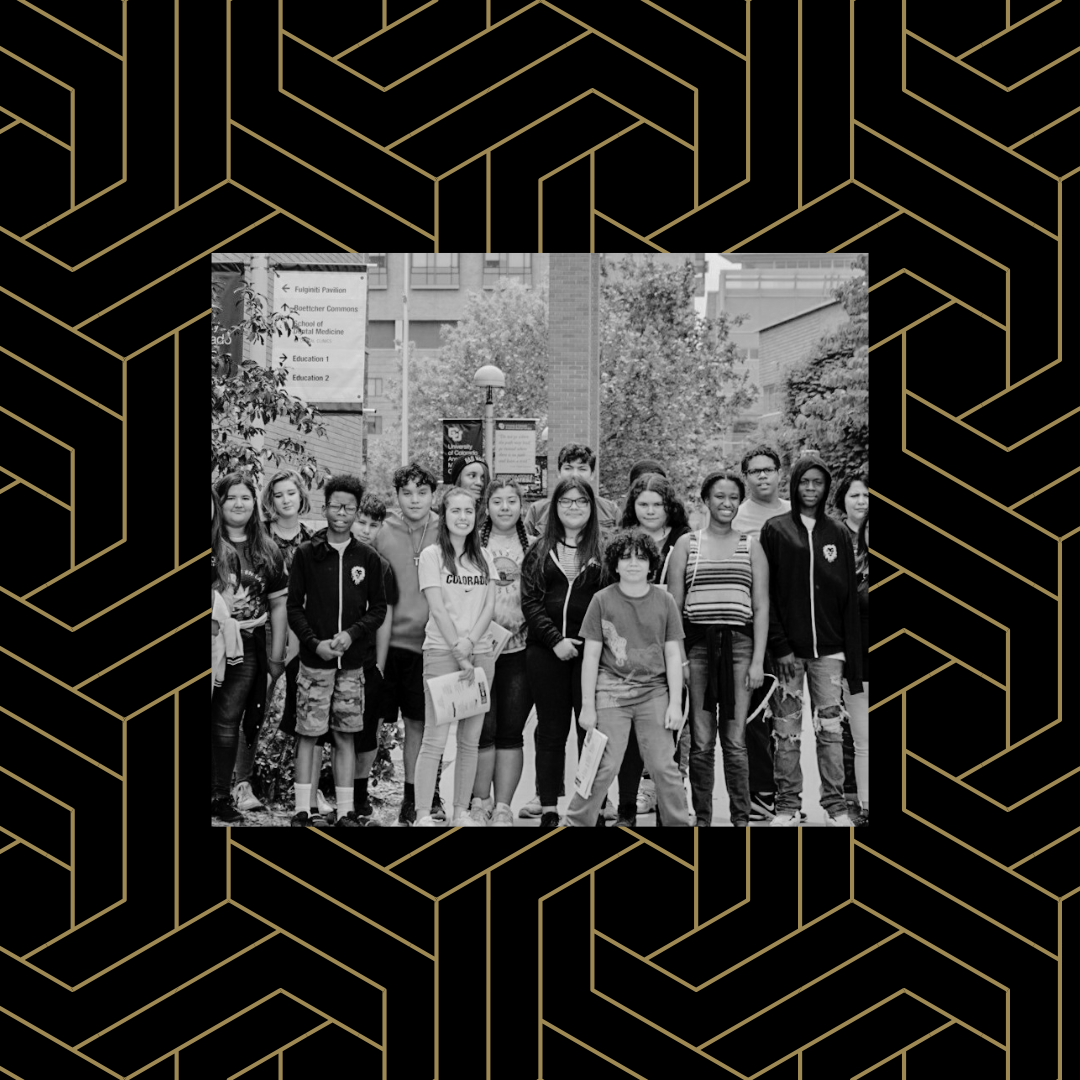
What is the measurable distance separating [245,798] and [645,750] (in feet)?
6.07

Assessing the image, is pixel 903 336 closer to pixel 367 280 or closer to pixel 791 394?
pixel 791 394

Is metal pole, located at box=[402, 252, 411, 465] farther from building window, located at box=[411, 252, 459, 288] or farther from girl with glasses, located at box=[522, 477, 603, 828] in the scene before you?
girl with glasses, located at box=[522, 477, 603, 828]

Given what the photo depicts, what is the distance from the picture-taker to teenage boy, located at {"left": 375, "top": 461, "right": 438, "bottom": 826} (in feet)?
20.0

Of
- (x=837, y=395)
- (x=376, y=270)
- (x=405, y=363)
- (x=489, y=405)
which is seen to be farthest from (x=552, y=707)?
(x=376, y=270)

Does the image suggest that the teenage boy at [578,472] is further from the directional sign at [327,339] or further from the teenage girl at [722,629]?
the directional sign at [327,339]

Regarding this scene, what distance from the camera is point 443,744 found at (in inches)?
241

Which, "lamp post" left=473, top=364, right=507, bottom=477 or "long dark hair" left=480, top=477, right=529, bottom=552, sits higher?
"lamp post" left=473, top=364, right=507, bottom=477

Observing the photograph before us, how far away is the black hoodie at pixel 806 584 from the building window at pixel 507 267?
156cm

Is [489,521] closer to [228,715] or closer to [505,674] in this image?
→ [505,674]

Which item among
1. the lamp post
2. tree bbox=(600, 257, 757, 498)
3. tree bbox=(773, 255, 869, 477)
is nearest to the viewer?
tree bbox=(773, 255, 869, 477)

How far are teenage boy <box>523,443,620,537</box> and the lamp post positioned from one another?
27cm

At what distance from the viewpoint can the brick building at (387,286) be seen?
5977 millimetres

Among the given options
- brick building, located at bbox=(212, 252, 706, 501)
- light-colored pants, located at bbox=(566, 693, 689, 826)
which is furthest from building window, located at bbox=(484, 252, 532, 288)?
light-colored pants, located at bbox=(566, 693, 689, 826)

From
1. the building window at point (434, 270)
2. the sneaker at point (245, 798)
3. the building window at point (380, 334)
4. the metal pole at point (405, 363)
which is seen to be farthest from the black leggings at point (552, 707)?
the building window at point (434, 270)
